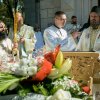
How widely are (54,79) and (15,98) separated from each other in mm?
296

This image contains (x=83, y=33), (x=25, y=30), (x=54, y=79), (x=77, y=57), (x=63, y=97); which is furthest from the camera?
(x=25, y=30)

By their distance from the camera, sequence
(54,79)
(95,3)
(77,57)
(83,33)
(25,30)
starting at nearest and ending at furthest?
(54,79) → (77,57) → (83,33) → (25,30) → (95,3)

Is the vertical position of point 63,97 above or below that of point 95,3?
below

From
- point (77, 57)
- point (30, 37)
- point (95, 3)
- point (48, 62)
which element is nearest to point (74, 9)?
point (95, 3)

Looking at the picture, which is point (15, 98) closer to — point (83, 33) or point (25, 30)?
point (83, 33)

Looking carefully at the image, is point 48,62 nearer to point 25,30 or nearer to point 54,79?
point 54,79

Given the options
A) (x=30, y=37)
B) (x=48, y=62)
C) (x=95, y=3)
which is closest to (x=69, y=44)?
(x=30, y=37)

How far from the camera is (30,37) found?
7652mm

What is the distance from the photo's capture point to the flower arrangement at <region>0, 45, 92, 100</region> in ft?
9.46

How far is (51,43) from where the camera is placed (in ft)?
23.7

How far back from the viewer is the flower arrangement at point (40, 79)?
2.88 metres

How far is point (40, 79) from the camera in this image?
2912 mm

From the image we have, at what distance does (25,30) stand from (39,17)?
676 cm

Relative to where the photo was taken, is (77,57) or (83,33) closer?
(77,57)
